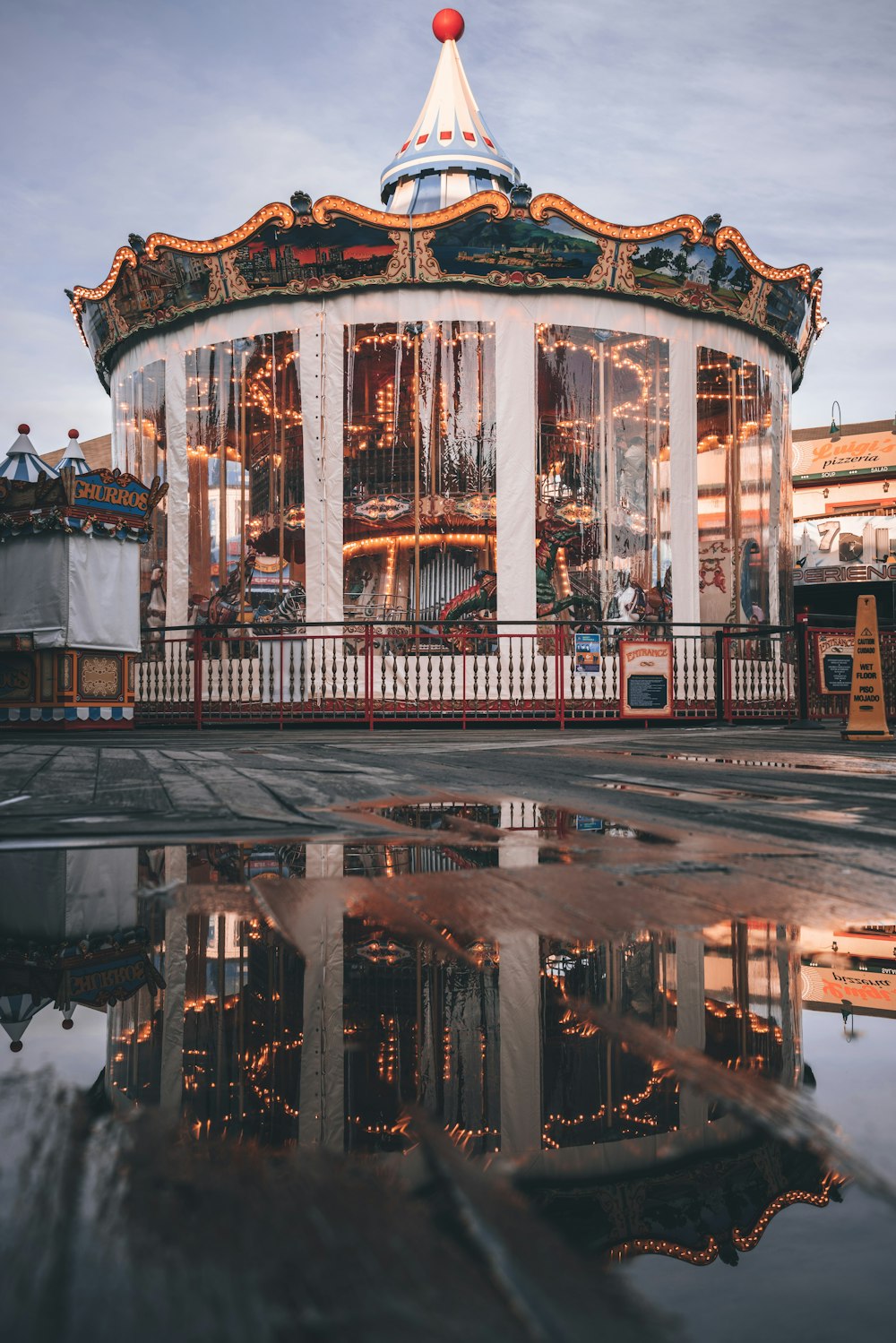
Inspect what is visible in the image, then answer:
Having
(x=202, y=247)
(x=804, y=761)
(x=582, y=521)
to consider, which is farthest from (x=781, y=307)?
(x=804, y=761)

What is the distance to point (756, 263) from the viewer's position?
15.9 metres

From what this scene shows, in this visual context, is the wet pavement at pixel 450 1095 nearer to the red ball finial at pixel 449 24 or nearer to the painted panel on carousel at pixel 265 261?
the painted panel on carousel at pixel 265 261

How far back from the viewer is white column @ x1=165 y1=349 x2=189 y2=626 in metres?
16.0

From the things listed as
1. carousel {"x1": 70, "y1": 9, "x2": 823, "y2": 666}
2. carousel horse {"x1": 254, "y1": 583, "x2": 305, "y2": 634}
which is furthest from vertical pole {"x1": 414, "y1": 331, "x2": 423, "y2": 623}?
carousel horse {"x1": 254, "y1": 583, "x2": 305, "y2": 634}

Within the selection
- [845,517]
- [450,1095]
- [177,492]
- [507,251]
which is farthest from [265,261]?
[845,517]

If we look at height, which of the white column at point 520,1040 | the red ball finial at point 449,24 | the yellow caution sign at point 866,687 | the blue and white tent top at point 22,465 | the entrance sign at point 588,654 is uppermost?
the red ball finial at point 449,24

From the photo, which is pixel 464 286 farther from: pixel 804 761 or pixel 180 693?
pixel 804 761

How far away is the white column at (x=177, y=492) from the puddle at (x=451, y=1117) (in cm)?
1479

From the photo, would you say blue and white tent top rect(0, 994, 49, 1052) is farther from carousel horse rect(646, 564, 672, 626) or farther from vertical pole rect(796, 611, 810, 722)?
carousel horse rect(646, 564, 672, 626)

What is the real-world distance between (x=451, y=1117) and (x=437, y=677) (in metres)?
13.0

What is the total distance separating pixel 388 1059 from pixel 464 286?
15.4 m

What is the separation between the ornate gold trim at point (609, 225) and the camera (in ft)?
47.5

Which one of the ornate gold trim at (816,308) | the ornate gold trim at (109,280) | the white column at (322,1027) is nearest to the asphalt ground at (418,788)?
the white column at (322,1027)

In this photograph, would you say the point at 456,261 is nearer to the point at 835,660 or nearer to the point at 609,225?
the point at 609,225
